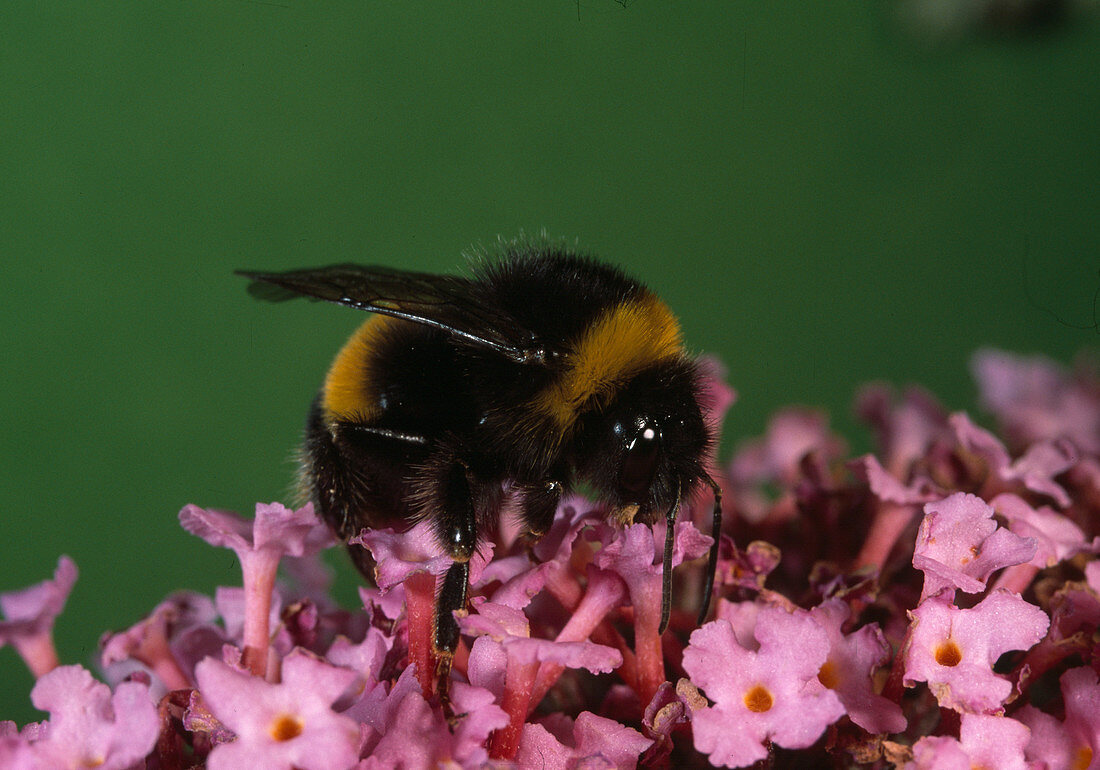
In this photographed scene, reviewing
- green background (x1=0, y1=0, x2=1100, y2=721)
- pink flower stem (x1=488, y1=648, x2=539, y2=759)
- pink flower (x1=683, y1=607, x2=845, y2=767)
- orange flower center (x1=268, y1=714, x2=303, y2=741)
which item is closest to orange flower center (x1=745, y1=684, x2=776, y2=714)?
pink flower (x1=683, y1=607, x2=845, y2=767)

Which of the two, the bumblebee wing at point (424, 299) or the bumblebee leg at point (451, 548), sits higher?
the bumblebee wing at point (424, 299)

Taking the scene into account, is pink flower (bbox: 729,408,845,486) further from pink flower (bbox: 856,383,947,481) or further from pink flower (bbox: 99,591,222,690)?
pink flower (bbox: 99,591,222,690)

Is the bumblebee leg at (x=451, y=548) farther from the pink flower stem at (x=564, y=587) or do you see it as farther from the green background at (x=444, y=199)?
the green background at (x=444, y=199)

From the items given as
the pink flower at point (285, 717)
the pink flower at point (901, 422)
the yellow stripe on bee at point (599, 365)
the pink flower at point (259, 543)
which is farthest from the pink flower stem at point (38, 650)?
the pink flower at point (901, 422)


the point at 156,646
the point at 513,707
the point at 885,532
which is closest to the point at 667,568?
the point at 513,707

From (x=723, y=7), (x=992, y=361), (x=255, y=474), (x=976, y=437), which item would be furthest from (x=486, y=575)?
(x=255, y=474)

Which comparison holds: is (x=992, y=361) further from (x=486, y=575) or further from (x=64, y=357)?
(x=64, y=357)

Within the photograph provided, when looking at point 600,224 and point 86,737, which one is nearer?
point 86,737
